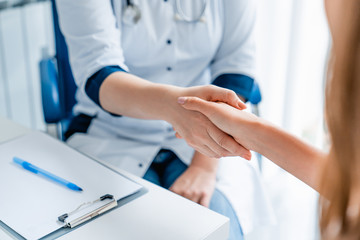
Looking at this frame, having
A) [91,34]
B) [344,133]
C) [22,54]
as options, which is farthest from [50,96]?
[344,133]

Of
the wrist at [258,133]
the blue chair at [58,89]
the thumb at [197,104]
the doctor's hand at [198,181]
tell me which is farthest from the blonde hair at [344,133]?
the blue chair at [58,89]

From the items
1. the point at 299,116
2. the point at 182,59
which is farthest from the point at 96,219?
the point at 299,116

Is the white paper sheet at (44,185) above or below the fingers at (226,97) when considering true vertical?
below

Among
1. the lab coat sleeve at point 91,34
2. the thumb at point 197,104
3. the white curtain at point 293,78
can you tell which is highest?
the lab coat sleeve at point 91,34

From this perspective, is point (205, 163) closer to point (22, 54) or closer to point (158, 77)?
point (158, 77)

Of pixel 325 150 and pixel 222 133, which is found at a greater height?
pixel 325 150

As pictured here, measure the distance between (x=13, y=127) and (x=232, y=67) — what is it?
59 cm

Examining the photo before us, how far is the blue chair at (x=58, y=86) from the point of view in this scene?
1.35 metres

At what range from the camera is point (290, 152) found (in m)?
0.84

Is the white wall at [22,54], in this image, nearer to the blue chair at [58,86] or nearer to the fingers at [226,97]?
the blue chair at [58,86]

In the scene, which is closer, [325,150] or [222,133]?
[325,150]

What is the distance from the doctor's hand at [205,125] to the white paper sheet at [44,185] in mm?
205

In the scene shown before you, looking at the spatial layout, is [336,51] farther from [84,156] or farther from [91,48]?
[91,48]

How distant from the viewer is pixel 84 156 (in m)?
0.96
